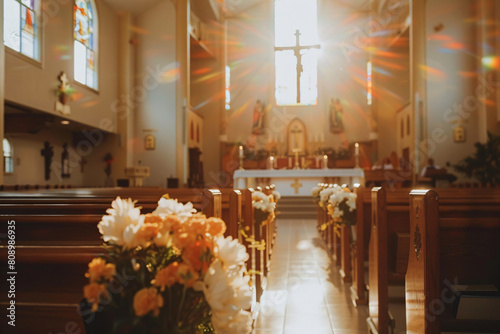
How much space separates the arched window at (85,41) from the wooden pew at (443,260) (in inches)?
390

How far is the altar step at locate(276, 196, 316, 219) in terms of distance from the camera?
966 centimetres

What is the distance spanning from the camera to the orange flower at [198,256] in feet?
3.30

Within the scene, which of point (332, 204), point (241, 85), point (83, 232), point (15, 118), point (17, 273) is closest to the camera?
point (17, 273)

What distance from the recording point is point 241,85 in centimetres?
1548

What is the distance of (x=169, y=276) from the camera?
38.4 inches

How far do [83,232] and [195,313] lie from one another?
1.42m

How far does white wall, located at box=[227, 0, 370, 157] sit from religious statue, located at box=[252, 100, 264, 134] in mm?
244

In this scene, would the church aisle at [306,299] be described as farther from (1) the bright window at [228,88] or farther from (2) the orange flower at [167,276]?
(1) the bright window at [228,88]

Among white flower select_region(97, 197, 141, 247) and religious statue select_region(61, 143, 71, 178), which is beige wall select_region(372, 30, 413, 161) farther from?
white flower select_region(97, 197, 141, 247)

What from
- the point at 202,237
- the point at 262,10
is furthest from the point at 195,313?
the point at 262,10

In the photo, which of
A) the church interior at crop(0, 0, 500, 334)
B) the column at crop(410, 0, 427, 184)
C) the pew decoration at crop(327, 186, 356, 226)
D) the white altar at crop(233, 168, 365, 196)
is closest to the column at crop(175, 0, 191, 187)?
the church interior at crop(0, 0, 500, 334)

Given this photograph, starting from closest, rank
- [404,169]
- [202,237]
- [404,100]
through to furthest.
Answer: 1. [202,237]
2. [404,169]
3. [404,100]

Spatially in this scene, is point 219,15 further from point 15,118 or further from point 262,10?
point 15,118

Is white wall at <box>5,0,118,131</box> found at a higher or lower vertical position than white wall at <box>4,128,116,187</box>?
higher
